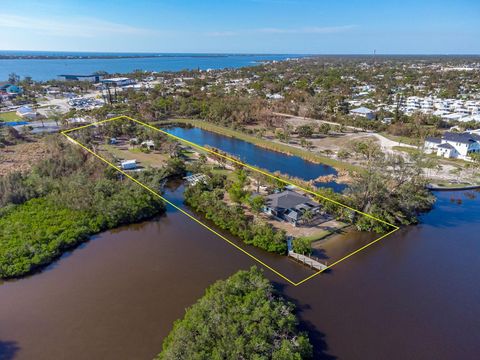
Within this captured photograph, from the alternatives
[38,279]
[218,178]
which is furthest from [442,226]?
[38,279]

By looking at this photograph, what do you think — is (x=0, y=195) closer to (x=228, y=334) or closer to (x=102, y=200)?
(x=102, y=200)

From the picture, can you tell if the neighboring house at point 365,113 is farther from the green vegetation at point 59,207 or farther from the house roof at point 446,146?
the green vegetation at point 59,207

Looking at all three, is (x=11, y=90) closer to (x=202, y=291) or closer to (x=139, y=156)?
(x=139, y=156)

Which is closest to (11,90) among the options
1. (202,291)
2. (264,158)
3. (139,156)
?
(139,156)

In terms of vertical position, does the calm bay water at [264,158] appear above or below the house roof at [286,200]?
below

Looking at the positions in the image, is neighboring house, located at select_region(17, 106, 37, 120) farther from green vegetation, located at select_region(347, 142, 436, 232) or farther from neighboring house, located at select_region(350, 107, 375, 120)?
neighboring house, located at select_region(350, 107, 375, 120)

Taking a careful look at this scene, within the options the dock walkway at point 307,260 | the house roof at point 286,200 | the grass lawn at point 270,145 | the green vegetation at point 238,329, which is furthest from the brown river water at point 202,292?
the grass lawn at point 270,145
